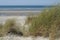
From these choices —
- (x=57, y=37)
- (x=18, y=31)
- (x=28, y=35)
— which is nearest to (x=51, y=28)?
(x=57, y=37)

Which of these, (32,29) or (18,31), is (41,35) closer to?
(32,29)

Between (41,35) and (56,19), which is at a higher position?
(56,19)

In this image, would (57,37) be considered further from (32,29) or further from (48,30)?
(32,29)

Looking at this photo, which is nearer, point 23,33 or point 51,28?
point 51,28

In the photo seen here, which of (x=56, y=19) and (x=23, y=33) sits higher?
(x=56, y=19)

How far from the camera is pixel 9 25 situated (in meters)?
16.7

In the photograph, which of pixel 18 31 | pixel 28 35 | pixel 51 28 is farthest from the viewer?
pixel 18 31

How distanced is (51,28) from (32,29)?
1.57 metres

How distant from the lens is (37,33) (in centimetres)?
1448

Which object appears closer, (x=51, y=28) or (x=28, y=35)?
(x=51, y=28)

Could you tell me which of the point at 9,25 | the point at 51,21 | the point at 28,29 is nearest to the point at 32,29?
the point at 28,29

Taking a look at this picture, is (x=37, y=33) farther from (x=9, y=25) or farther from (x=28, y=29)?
(x=9, y=25)

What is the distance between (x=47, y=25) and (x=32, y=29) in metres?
0.93

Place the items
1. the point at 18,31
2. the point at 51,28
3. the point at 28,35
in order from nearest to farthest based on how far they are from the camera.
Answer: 1. the point at 51,28
2. the point at 28,35
3. the point at 18,31
